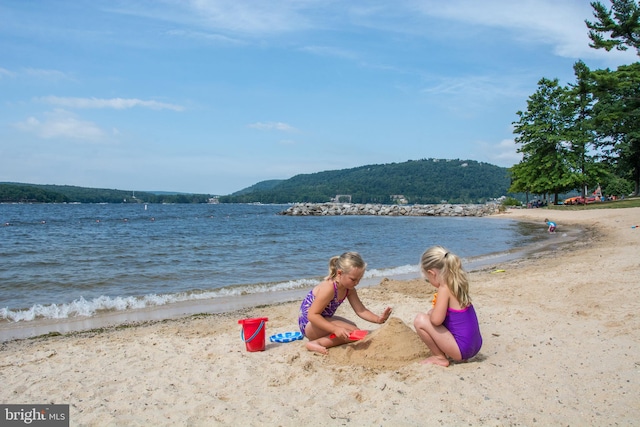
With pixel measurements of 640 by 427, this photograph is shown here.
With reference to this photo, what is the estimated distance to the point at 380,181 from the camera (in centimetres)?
13638

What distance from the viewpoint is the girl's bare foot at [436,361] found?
4.24 metres

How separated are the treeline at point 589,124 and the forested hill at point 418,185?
64.8 metres

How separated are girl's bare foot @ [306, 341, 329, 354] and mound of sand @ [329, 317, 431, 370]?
71mm

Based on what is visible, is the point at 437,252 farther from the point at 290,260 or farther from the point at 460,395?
the point at 290,260

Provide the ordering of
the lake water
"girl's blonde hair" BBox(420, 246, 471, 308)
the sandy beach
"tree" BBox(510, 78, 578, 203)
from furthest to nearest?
1. "tree" BBox(510, 78, 578, 203)
2. the lake water
3. "girl's blonde hair" BBox(420, 246, 471, 308)
4. the sandy beach

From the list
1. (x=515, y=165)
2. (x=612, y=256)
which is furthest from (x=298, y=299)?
(x=515, y=165)

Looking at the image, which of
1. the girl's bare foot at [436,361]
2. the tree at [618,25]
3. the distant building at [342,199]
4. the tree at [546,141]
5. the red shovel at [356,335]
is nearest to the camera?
the girl's bare foot at [436,361]

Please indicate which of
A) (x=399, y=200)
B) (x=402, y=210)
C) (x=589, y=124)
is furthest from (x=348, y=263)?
(x=399, y=200)

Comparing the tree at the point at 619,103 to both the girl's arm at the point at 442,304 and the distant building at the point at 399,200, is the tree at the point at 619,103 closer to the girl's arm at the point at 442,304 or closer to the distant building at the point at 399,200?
the girl's arm at the point at 442,304

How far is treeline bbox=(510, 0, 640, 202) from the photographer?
2716 centimetres

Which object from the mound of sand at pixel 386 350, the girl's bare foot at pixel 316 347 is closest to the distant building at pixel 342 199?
the girl's bare foot at pixel 316 347

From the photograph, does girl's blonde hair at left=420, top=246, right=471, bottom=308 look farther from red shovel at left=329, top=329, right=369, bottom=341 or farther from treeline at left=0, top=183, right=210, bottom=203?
treeline at left=0, top=183, right=210, bottom=203

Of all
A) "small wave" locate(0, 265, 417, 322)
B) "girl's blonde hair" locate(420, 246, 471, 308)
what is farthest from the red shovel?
"small wave" locate(0, 265, 417, 322)

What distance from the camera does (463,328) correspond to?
13.9 ft
